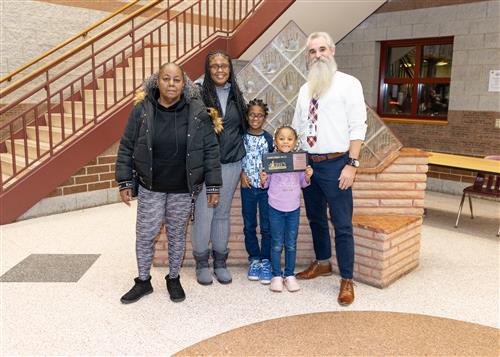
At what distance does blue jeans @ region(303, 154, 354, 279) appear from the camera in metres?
2.64

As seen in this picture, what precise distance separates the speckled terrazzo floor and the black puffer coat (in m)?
0.74

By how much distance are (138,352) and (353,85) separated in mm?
1876

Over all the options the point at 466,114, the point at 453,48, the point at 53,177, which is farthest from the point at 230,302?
the point at 453,48

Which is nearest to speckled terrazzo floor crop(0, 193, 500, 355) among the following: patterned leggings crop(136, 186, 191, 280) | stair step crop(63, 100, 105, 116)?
patterned leggings crop(136, 186, 191, 280)

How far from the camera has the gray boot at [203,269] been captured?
9.72ft

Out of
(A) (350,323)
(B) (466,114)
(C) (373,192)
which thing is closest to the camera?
(A) (350,323)

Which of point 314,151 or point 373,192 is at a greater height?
point 314,151

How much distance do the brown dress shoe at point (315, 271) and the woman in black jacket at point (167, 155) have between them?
87 cm

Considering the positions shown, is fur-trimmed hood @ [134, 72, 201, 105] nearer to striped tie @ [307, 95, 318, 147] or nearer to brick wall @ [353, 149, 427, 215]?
striped tie @ [307, 95, 318, 147]

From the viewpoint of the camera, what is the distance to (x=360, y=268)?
3.02 meters

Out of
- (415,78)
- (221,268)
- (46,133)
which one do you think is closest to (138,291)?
(221,268)

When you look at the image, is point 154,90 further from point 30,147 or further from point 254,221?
point 30,147

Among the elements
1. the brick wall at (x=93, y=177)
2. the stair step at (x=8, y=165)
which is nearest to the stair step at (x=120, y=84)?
the brick wall at (x=93, y=177)

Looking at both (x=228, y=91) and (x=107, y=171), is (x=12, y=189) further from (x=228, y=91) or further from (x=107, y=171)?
(x=228, y=91)
